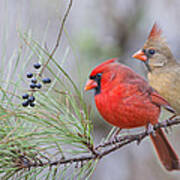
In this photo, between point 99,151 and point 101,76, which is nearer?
point 99,151

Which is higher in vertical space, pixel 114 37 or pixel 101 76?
pixel 114 37

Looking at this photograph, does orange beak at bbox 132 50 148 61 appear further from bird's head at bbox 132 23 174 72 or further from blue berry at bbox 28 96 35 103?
blue berry at bbox 28 96 35 103

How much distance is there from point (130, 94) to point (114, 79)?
13 cm

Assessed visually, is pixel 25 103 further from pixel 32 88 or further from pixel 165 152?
pixel 165 152

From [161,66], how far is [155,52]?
0.17 meters

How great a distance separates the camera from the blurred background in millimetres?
3047

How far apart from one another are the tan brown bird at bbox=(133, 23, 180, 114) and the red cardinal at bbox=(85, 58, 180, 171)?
261 mm

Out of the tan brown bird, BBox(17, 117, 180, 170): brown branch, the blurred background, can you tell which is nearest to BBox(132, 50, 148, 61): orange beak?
the tan brown bird

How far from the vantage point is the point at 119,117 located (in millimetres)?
1397

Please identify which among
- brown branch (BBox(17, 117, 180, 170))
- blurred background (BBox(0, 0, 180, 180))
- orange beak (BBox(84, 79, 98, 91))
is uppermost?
blurred background (BBox(0, 0, 180, 180))

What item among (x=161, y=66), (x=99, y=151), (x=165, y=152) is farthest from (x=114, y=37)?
(x=99, y=151)

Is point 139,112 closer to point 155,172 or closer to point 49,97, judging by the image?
point 49,97

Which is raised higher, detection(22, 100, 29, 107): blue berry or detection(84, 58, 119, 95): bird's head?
detection(84, 58, 119, 95): bird's head

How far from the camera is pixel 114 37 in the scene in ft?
11.2
